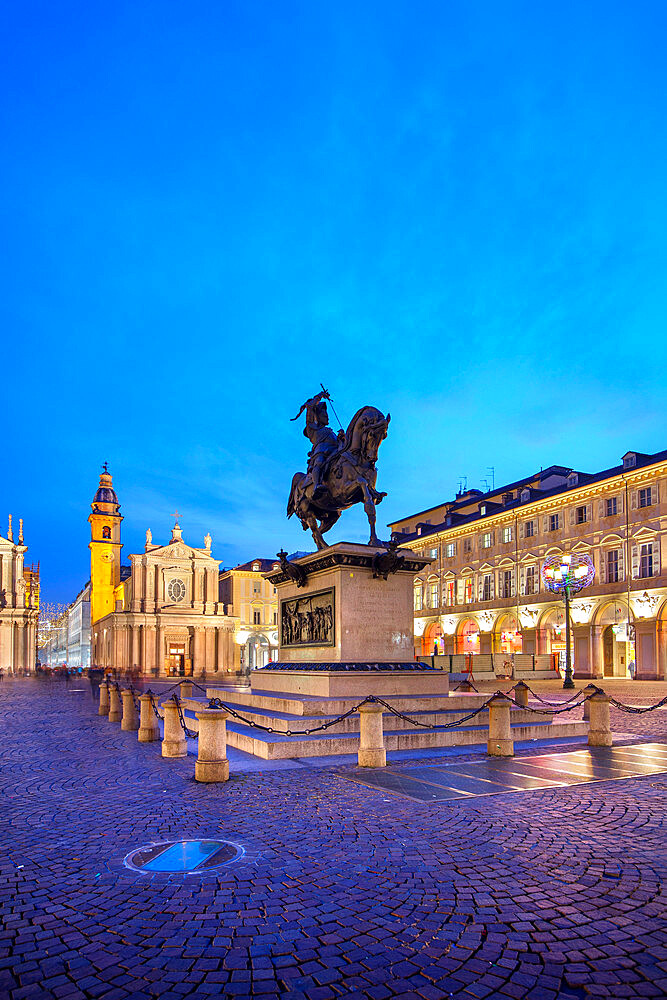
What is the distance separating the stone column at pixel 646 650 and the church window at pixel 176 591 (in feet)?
169

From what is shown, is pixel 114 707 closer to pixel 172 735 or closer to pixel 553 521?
pixel 172 735

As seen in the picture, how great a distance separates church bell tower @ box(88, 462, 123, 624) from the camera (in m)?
87.6

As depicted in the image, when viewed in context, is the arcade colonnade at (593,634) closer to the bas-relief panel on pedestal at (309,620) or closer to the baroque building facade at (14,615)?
the bas-relief panel on pedestal at (309,620)

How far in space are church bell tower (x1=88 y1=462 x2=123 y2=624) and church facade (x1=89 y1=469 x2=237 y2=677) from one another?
754 cm

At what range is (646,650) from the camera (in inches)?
1596

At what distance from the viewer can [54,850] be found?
6.05m

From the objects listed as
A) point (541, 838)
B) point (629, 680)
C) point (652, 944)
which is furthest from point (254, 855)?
point (629, 680)

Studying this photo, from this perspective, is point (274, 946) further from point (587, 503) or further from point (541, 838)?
point (587, 503)

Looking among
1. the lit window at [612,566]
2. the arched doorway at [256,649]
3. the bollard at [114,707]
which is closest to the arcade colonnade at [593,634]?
the lit window at [612,566]

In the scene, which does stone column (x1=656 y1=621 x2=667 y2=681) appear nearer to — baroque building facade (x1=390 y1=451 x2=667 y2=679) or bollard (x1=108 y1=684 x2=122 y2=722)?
baroque building facade (x1=390 y1=451 x2=667 y2=679)

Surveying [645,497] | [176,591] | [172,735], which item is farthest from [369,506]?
[176,591]

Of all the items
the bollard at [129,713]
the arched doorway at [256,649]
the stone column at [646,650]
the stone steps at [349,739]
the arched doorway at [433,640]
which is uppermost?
the stone steps at [349,739]

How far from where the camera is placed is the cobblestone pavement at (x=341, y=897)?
144 inches

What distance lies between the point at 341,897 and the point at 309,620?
36.1 feet
